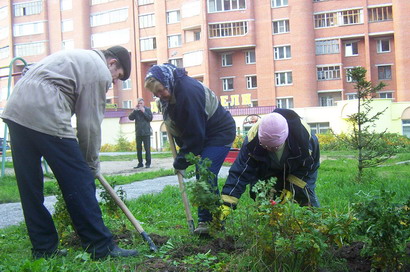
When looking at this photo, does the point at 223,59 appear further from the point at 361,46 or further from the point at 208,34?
the point at 361,46

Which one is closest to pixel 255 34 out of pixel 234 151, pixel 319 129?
pixel 319 129

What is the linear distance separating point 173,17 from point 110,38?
8.79m

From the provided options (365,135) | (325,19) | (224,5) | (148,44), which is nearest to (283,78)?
(325,19)

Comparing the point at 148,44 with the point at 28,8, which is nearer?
the point at 148,44

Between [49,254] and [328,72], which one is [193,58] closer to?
[328,72]

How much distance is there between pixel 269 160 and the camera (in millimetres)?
4934

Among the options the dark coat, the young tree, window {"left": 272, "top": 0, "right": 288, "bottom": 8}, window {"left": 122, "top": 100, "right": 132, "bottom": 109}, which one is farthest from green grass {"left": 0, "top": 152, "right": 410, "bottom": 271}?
window {"left": 122, "top": 100, "right": 132, "bottom": 109}

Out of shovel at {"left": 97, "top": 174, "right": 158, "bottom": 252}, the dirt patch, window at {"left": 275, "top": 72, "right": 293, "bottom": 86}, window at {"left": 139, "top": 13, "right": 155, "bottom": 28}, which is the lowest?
the dirt patch

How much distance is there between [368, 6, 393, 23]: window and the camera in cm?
4535

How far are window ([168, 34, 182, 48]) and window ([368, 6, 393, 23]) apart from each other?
19.1 meters

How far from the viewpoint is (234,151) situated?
13828 mm

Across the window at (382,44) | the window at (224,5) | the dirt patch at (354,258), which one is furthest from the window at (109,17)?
the dirt patch at (354,258)

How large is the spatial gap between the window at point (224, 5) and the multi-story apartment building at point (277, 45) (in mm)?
97

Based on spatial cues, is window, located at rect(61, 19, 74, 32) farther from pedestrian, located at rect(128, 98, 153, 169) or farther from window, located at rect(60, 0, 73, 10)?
pedestrian, located at rect(128, 98, 153, 169)
